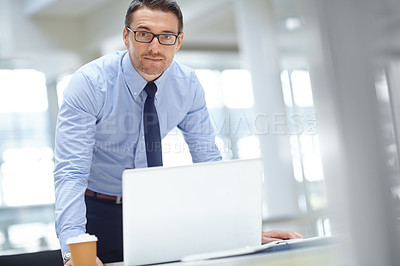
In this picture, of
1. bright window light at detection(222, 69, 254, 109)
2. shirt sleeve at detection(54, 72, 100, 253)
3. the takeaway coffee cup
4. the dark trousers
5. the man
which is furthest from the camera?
bright window light at detection(222, 69, 254, 109)

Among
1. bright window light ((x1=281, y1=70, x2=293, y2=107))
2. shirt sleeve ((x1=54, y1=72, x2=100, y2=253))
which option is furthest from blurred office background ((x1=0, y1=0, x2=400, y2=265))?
shirt sleeve ((x1=54, y1=72, x2=100, y2=253))

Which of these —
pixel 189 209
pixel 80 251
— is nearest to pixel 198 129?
pixel 189 209

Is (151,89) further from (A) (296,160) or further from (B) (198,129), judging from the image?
(A) (296,160)

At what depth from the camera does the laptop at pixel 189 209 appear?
117cm

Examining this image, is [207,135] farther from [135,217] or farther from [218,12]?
[218,12]

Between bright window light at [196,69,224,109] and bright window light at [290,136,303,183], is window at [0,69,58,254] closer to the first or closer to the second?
bright window light at [196,69,224,109]

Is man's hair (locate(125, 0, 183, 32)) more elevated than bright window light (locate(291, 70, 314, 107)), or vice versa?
bright window light (locate(291, 70, 314, 107))

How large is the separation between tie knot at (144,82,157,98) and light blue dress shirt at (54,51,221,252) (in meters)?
0.02

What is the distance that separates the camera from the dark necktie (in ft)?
6.12

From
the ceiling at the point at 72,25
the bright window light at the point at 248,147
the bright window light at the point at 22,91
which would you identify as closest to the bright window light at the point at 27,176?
the bright window light at the point at 22,91

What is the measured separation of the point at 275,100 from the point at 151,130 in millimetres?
3023

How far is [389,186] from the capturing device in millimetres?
439

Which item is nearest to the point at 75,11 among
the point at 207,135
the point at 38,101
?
the point at 38,101

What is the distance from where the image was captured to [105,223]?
198 cm
